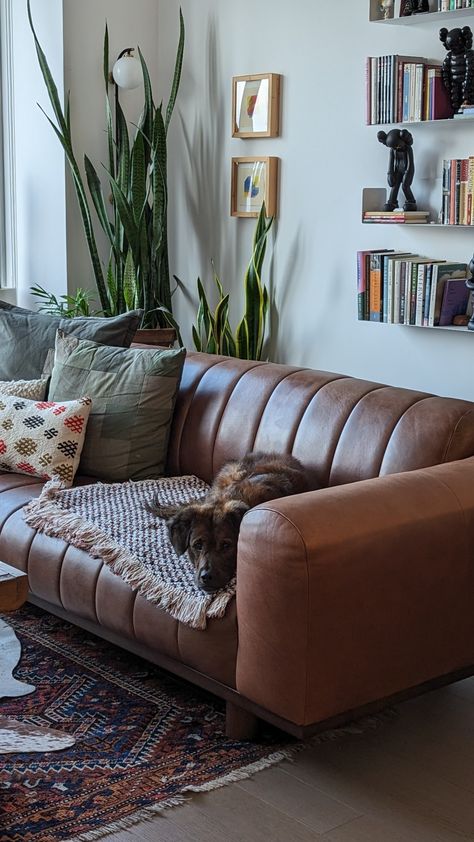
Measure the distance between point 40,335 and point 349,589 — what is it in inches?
71.8

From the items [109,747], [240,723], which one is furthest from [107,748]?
[240,723]

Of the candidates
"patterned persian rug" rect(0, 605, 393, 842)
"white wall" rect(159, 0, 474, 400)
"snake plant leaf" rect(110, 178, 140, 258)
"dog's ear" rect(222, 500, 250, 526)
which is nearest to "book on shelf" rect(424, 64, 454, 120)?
"white wall" rect(159, 0, 474, 400)

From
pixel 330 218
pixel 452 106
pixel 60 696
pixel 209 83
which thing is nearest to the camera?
pixel 60 696

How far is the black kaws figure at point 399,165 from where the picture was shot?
380 cm

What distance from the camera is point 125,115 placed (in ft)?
16.3

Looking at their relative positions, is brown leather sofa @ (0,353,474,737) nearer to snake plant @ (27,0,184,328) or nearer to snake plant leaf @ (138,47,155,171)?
snake plant @ (27,0,184,328)

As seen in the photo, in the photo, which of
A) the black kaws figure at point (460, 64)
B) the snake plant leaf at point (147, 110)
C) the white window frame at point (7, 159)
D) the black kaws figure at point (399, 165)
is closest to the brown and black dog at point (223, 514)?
the black kaws figure at point (399, 165)

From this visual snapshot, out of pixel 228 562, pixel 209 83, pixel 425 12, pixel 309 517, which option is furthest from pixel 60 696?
pixel 209 83

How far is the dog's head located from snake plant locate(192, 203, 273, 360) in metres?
2.00

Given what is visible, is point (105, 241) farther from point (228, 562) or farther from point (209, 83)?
point (228, 562)

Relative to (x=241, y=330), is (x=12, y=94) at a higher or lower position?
higher

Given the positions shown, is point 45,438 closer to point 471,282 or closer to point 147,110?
point 471,282

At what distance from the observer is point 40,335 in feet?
11.9

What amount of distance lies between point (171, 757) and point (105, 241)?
3.13 metres
